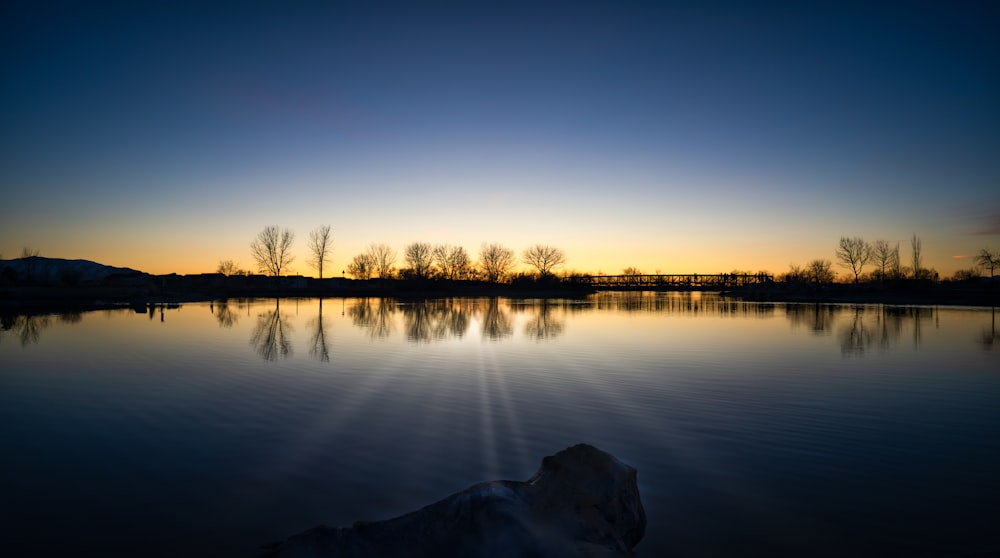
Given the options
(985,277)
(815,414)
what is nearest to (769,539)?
(815,414)

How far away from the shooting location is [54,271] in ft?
468

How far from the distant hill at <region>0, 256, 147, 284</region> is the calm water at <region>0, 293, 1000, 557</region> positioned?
77510mm

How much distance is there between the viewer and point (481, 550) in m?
3.86

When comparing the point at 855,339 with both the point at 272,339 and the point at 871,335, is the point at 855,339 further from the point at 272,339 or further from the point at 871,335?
the point at 272,339

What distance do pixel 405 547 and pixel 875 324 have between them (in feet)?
105

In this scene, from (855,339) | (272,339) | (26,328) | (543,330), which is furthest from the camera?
(543,330)

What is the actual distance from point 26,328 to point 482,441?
26.6 metres

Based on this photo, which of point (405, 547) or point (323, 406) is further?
point (323, 406)

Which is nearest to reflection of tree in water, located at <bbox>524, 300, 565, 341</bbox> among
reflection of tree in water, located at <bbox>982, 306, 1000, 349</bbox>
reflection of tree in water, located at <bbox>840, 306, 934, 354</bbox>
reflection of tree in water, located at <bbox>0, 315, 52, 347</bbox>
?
reflection of tree in water, located at <bbox>840, 306, 934, 354</bbox>

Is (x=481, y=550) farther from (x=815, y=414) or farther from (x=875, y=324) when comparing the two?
(x=875, y=324)

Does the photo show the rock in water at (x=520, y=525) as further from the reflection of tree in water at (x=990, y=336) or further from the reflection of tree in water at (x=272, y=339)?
the reflection of tree in water at (x=990, y=336)

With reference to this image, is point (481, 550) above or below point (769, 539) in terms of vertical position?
above

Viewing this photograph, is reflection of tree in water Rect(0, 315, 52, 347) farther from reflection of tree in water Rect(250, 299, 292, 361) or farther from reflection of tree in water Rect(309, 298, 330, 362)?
reflection of tree in water Rect(309, 298, 330, 362)

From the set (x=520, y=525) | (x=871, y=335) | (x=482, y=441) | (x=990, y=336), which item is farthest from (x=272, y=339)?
(x=990, y=336)
